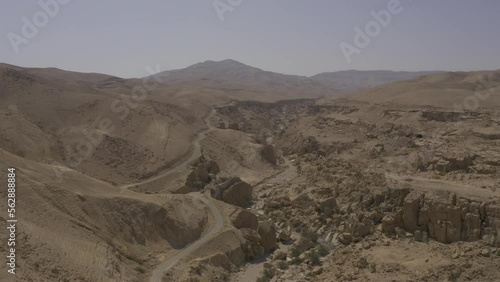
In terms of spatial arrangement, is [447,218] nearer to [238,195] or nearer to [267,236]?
[267,236]

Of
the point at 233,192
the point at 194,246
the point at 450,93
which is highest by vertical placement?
the point at 450,93

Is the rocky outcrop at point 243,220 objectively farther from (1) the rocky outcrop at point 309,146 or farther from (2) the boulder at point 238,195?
(1) the rocky outcrop at point 309,146

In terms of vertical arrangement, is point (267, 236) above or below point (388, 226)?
below

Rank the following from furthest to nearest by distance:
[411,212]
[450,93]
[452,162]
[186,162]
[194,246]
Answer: [450,93] < [186,162] < [452,162] < [411,212] < [194,246]

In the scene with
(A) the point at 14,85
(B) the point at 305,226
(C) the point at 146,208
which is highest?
(A) the point at 14,85

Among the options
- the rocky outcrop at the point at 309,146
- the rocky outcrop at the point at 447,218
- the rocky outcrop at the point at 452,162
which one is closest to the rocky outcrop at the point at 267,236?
the rocky outcrop at the point at 447,218

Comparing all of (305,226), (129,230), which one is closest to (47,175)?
(129,230)

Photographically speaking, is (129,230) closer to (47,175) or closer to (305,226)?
(47,175)

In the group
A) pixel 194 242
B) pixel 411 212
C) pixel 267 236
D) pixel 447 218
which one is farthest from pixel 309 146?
pixel 194 242
